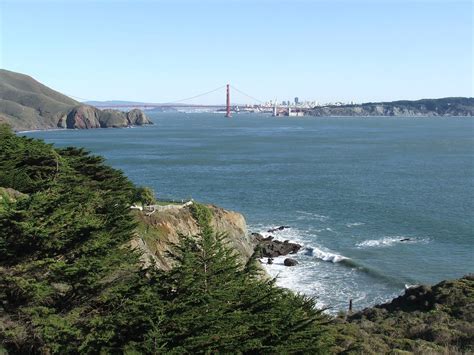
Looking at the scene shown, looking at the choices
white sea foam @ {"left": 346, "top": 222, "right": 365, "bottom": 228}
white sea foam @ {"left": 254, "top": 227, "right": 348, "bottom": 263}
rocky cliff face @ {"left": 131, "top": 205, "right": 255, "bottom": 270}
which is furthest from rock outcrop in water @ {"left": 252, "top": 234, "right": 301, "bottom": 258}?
white sea foam @ {"left": 346, "top": 222, "right": 365, "bottom": 228}

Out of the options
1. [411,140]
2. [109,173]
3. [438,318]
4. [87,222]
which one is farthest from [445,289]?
[411,140]

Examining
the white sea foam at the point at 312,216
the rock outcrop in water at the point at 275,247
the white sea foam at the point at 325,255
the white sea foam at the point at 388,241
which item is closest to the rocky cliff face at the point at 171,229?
the rock outcrop in water at the point at 275,247

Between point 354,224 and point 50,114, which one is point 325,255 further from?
point 50,114

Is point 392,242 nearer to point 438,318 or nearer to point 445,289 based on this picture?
point 445,289

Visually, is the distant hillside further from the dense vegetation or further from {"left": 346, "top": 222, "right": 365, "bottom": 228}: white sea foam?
the dense vegetation

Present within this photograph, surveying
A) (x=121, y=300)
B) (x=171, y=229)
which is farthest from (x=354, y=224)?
(x=121, y=300)

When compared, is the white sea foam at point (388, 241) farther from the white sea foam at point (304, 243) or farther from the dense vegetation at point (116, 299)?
the dense vegetation at point (116, 299)

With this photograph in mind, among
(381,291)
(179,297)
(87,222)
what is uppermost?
(87,222)
